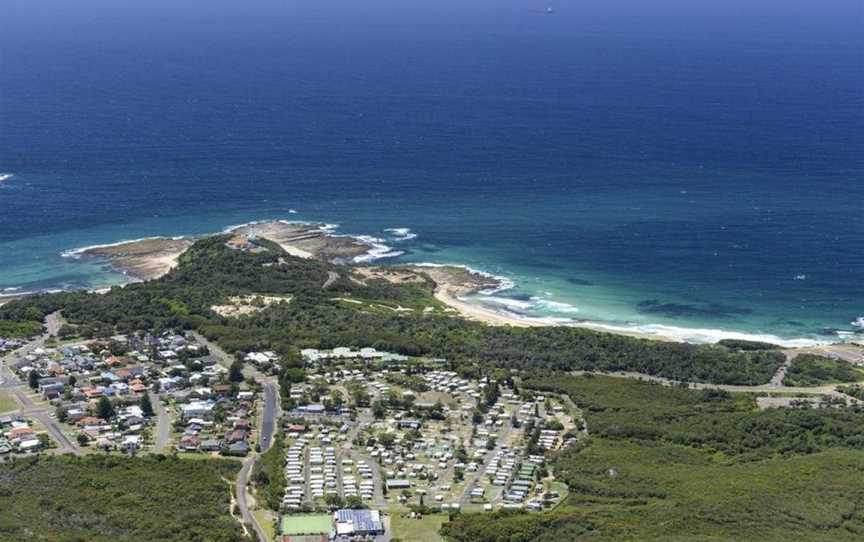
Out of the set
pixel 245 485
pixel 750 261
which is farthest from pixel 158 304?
pixel 750 261

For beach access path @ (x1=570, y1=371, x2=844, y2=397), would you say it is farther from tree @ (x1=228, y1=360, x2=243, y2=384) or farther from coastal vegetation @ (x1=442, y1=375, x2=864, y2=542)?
tree @ (x1=228, y1=360, x2=243, y2=384)

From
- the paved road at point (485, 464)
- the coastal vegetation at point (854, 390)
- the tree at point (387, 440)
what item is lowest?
the coastal vegetation at point (854, 390)

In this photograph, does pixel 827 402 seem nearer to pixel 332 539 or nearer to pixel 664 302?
pixel 664 302

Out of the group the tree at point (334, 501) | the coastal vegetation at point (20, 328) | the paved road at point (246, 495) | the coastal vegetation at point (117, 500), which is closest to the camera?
the coastal vegetation at point (117, 500)

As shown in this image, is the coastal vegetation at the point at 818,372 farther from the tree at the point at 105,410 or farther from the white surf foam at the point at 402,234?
the white surf foam at the point at 402,234

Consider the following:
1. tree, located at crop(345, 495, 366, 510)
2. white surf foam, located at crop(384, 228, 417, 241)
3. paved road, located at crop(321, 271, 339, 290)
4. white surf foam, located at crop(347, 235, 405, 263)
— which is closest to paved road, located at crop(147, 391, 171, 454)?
tree, located at crop(345, 495, 366, 510)

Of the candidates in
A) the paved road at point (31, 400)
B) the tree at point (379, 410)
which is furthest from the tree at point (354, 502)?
the paved road at point (31, 400)

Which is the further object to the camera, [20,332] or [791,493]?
[20,332]
